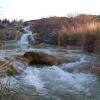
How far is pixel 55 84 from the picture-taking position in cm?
662

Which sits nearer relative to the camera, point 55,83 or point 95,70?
point 55,83

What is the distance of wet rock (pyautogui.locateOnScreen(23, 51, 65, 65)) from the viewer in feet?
31.9

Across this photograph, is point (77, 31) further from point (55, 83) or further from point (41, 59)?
point (55, 83)

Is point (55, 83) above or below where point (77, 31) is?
below

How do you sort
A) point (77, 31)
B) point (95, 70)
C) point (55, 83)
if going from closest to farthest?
1. point (55, 83)
2. point (95, 70)
3. point (77, 31)

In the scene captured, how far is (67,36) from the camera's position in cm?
1527

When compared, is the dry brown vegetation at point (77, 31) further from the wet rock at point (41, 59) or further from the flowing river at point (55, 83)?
Result: the flowing river at point (55, 83)

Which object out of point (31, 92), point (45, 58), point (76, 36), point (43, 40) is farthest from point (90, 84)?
point (43, 40)

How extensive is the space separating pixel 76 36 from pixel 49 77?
24.3 ft

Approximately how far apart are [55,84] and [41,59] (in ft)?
11.2

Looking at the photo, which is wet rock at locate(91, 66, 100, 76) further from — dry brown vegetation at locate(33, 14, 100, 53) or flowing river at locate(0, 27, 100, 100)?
dry brown vegetation at locate(33, 14, 100, 53)

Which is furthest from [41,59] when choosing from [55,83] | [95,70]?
[55,83]

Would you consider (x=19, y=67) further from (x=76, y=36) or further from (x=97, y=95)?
(x=76, y=36)

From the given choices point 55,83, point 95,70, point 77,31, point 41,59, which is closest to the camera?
point 55,83
